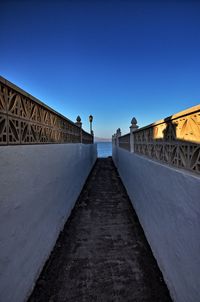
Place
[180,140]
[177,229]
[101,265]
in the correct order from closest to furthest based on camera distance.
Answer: [177,229]
[180,140]
[101,265]

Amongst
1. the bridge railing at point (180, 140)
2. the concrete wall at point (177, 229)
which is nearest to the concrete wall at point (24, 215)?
the concrete wall at point (177, 229)

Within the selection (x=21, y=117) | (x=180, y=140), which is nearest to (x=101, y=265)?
(x=180, y=140)

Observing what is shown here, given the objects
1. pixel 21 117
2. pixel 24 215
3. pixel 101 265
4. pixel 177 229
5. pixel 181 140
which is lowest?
pixel 101 265

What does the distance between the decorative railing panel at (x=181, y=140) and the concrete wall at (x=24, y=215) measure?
1.97 meters

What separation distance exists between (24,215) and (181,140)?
7.13 feet

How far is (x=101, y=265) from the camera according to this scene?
254 cm

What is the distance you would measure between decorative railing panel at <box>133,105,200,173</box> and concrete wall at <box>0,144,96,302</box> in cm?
197

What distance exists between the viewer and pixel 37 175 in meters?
2.29

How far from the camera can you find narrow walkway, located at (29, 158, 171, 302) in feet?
6.63

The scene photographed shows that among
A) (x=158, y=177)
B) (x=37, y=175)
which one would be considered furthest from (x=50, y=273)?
(x=158, y=177)

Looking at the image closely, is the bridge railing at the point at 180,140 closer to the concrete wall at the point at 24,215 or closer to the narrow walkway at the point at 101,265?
the narrow walkway at the point at 101,265

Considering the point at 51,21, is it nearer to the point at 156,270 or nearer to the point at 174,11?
the point at 174,11

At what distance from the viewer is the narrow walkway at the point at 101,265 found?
202 centimetres

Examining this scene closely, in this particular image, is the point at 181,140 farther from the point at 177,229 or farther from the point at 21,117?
the point at 21,117
